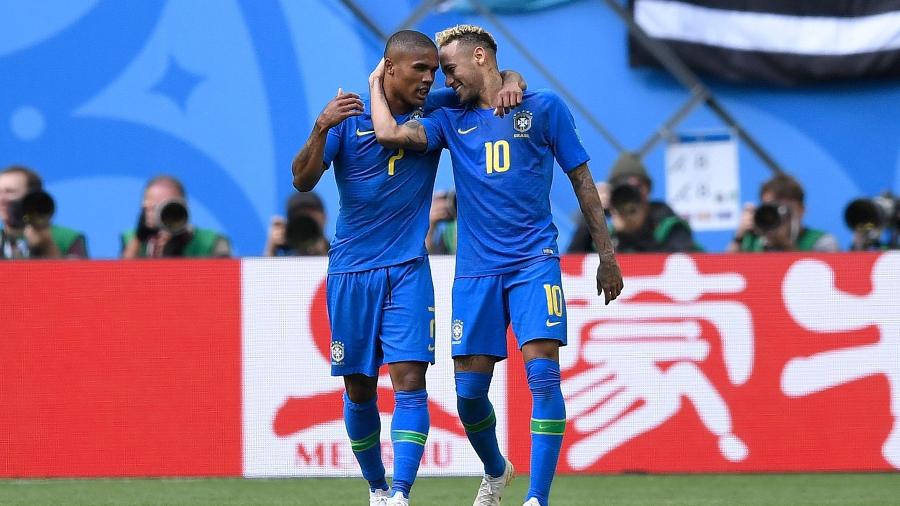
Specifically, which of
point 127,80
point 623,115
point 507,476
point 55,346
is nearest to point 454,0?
point 623,115

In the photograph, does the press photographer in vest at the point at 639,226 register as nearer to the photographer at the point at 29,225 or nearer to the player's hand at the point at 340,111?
the photographer at the point at 29,225

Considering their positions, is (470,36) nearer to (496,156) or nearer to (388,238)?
(496,156)

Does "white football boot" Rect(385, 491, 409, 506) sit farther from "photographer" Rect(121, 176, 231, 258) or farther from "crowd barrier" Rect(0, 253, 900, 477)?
"photographer" Rect(121, 176, 231, 258)

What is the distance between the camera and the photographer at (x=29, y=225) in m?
9.80

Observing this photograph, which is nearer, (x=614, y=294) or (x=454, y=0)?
(x=614, y=294)

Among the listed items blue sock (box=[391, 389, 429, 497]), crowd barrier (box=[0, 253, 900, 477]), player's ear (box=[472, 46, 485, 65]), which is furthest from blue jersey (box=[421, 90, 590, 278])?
crowd barrier (box=[0, 253, 900, 477])

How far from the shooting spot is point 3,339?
927cm

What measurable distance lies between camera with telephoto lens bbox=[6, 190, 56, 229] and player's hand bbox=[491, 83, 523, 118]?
3849mm

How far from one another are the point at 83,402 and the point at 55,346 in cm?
37

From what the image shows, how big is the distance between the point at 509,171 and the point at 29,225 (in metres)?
4.05

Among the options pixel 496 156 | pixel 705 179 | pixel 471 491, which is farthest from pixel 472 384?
pixel 705 179

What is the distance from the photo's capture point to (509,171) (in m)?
6.99

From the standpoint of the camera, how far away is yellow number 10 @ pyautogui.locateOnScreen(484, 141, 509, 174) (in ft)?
22.9

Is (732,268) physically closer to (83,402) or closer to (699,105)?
(699,105)
